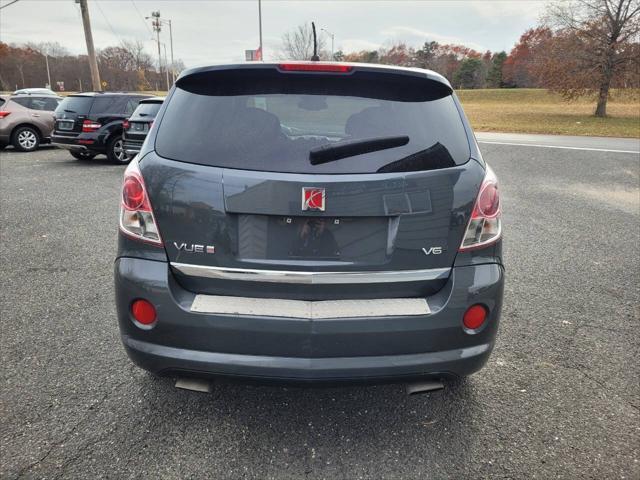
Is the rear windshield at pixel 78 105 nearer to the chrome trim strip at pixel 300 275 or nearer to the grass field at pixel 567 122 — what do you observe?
the grass field at pixel 567 122

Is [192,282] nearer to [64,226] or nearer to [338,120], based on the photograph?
[338,120]

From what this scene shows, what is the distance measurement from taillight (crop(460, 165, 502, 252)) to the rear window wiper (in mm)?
433

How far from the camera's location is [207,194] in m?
2.03

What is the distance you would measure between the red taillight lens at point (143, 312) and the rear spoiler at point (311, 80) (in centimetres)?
102

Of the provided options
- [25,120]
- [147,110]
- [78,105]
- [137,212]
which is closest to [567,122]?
[147,110]

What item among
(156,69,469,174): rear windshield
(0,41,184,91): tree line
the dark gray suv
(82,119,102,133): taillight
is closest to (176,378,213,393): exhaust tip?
the dark gray suv

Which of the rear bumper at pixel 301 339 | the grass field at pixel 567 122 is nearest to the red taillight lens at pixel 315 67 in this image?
the rear bumper at pixel 301 339

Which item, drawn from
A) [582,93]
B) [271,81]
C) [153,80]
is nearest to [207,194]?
[271,81]

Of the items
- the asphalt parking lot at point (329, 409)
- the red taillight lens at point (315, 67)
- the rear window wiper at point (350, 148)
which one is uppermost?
the red taillight lens at point (315, 67)

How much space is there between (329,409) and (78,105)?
11.7 metres

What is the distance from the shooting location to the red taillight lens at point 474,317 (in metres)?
2.14

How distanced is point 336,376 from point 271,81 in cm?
137

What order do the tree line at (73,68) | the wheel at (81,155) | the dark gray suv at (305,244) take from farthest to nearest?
the tree line at (73,68) → the wheel at (81,155) → the dark gray suv at (305,244)

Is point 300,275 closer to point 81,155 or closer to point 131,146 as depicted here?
point 131,146
